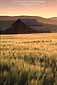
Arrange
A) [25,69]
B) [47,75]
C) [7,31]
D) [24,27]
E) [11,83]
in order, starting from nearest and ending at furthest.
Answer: [11,83] < [47,75] < [25,69] < [7,31] < [24,27]

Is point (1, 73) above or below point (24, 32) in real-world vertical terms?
above

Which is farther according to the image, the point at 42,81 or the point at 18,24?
the point at 18,24

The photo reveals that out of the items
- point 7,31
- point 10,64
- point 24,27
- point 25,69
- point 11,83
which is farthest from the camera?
point 24,27

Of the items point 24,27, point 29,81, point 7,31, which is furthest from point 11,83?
point 24,27

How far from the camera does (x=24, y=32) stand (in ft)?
444

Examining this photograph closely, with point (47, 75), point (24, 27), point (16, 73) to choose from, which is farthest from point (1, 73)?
point (24, 27)

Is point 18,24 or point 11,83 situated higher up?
point 11,83

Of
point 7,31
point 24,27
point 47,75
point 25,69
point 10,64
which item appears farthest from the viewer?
point 24,27

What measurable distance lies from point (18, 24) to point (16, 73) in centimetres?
13093

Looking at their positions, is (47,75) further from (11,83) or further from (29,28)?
(29,28)

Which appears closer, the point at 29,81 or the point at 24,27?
the point at 29,81

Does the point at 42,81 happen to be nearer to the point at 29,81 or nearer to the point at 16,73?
the point at 29,81

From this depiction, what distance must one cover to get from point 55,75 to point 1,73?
147 centimetres

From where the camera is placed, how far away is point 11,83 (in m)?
9.41
